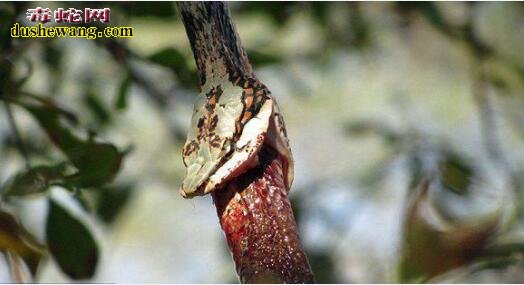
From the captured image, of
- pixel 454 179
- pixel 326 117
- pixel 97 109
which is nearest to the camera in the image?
pixel 454 179

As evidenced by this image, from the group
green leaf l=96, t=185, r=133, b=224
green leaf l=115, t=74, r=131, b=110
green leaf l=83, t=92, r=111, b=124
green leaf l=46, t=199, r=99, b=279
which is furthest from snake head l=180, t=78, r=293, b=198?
green leaf l=83, t=92, r=111, b=124

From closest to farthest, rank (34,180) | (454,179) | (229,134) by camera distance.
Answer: (229,134) → (34,180) → (454,179)

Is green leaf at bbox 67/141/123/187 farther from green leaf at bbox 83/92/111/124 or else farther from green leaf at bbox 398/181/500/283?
green leaf at bbox 83/92/111/124

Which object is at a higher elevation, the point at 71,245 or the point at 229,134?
the point at 229,134

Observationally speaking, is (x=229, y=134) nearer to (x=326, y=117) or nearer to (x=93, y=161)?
(x=93, y=161)

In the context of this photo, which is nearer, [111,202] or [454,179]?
[454,179]

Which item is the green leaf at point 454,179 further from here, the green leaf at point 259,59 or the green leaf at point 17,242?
the green leaf at point 17,242

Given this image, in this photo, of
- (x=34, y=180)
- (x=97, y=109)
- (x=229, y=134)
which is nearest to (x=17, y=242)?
(x=34, y=180)
